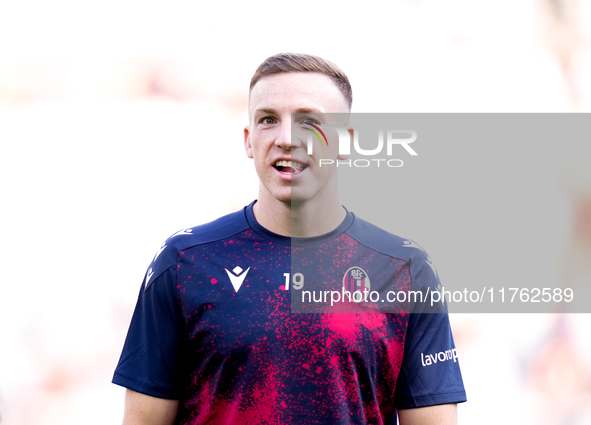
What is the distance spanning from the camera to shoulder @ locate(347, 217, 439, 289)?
1893mm

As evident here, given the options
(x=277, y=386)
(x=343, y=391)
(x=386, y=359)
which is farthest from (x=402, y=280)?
(x=277, y=386)

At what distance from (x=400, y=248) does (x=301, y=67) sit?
0.71 meters

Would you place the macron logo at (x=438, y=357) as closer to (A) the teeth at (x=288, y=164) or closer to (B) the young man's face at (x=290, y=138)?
(B) the young man's face at (x=290, y=138)

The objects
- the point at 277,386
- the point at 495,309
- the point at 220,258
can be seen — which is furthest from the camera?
the point at 495,309

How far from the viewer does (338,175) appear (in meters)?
2.01

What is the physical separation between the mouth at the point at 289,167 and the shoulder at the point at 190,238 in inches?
9.4

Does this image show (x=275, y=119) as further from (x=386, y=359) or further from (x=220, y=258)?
Result: (x=386, y=359)

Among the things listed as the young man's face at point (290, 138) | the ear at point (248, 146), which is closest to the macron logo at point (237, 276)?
the young man's face at point (290, 138)

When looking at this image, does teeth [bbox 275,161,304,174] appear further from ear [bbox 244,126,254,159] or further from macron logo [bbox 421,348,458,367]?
macron logo [bbox 421,348,458,367]

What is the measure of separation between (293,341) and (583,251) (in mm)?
2197

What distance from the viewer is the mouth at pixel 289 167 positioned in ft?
5.87

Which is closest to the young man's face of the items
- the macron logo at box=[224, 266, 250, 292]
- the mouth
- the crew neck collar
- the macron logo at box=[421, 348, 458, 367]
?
the mouth

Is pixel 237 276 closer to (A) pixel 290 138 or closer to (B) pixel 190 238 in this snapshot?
(B) pixel 190 238

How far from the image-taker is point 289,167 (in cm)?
179
